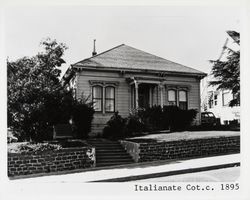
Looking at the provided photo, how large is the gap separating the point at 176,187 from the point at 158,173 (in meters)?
2.15

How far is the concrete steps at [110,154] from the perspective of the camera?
13309 mm

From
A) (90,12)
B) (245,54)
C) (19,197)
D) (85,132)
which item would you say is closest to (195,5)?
(245,54)

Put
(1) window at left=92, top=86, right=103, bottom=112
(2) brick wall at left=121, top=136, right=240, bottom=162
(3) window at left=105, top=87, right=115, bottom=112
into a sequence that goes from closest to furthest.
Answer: (2) brick wall at left=121, top=136, right=240, bottom=162, (1) window at left=92, top=86, right=103, bottom=112, (3) window at left=105, top=87, right=115, bottom=112

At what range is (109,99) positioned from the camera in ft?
64.6

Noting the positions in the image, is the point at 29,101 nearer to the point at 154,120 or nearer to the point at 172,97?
the point at 154,120

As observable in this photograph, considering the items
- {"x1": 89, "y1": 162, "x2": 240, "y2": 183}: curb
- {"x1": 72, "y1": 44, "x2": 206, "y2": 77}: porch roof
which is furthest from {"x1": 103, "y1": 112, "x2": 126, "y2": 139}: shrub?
{"x1": 89, "y1": 162, "x2": 240, "y2": 183}: curb

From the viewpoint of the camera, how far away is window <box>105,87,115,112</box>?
→ 19.6 meters

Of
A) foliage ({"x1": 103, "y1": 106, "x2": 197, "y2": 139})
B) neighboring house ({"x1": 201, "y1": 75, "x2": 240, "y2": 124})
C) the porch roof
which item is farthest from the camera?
neighboring house ({"x1": 201, "y1": 75, "x2": 240, "y2": 124})

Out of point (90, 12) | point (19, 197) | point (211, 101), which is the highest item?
point (90, 12)

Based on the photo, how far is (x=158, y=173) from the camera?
1077cm

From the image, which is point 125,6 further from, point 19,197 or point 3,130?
point 19,197

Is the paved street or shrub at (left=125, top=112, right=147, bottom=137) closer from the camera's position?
the paved street

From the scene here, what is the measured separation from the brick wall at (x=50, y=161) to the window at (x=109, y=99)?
22.5ft

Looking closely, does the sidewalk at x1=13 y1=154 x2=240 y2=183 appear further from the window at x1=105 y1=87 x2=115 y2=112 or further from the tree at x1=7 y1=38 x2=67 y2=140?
the window at x1=105 y1=87 x2=115 y2=112
